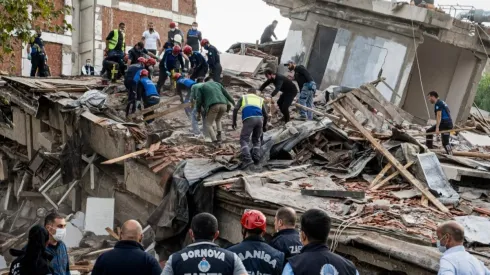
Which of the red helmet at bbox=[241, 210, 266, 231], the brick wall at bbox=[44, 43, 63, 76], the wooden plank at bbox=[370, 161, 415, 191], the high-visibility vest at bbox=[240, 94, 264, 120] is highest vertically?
the red helmet at bbox=[241, 210, 266, 231]

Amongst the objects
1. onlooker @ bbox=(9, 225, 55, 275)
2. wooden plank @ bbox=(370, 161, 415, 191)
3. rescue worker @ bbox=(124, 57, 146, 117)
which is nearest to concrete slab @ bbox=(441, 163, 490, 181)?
wooden plank @ bbox=(370, 161, 415, 191)

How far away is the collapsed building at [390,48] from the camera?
749 inches

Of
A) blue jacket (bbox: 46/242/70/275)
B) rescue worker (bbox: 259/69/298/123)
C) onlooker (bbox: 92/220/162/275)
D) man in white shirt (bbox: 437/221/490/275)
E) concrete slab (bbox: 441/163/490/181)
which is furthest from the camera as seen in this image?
rescue worker (bbox: 259/69/298/123)

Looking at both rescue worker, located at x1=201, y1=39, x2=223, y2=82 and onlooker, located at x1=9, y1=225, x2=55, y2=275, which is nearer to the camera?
onlooker, located at x1=9, y1=225, x2=55, y2=275

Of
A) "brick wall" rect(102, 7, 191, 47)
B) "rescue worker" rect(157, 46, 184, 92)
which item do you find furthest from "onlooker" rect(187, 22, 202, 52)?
"brick wall" rect(102, 7, 191, 47)

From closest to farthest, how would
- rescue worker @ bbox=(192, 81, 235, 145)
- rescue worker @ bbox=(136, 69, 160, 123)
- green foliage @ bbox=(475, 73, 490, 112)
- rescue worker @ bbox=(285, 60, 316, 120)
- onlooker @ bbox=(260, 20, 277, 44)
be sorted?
rescue worker @ bbox=(192, 81, 235, 145) → rescue worker @ bbox=(136, 69, 160, 123) → rescue worker @ bbox=(285, 60, 316, 120) → onlooker @ bbox=(260, 20, 277, 44) → green foliage @ bbox=(475, 73, 490, 112)

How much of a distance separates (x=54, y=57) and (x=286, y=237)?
24.9 metres

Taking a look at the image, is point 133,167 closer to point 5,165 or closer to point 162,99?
point 162,99

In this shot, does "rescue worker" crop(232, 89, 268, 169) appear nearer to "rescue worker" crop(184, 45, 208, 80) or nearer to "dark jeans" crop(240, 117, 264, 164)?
"dark jeans" crop(240, 117, 264, 164)

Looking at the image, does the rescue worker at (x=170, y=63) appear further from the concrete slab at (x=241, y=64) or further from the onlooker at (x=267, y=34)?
the onlooker at (x=267, y=34)

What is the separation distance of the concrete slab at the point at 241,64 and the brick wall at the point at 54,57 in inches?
390

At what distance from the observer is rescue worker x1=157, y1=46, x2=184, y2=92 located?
51.6 feet

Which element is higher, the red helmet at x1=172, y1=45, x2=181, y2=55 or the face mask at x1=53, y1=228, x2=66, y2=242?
the red helmet at x1=172, y1=45, x2=181, y2=55

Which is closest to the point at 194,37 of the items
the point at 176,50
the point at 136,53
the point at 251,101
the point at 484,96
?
the point at 136,53
